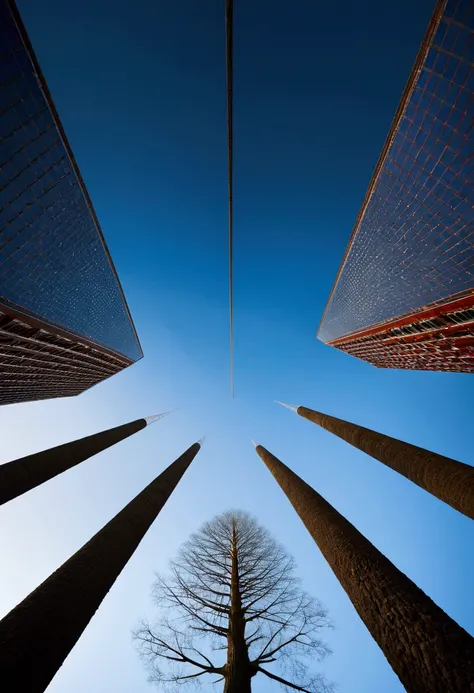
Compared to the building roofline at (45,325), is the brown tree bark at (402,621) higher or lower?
lower

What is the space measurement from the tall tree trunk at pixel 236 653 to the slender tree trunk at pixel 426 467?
7351 millimetres

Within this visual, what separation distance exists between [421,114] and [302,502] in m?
17.6

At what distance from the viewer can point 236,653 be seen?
9.24 m

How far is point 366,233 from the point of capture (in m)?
26.7

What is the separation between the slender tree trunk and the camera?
661cm

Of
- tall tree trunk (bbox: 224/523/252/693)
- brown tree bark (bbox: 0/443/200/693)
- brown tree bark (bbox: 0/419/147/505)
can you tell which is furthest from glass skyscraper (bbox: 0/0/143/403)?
tall tree trunk (bbox: 224/523/252/693)

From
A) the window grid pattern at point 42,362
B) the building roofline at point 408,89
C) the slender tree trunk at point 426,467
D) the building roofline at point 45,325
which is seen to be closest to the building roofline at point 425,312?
the building roofline at point 408,89

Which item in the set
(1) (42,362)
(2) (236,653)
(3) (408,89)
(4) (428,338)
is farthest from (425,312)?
(1) (42,362)

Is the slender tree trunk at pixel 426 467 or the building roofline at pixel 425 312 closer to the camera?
the slender tree trunk at pixel 426 467

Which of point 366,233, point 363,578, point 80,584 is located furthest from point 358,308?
point 80,584

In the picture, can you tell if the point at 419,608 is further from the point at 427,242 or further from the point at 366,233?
the point at 366,233

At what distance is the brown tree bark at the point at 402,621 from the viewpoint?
393cm

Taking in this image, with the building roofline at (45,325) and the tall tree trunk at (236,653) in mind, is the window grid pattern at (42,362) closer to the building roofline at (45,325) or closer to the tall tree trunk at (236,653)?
the building roofline at (45,325)

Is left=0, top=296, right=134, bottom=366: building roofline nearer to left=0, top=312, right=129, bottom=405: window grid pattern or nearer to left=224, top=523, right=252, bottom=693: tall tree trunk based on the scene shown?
left=0, top=312, right=129, bottom=405: window grid pattern
